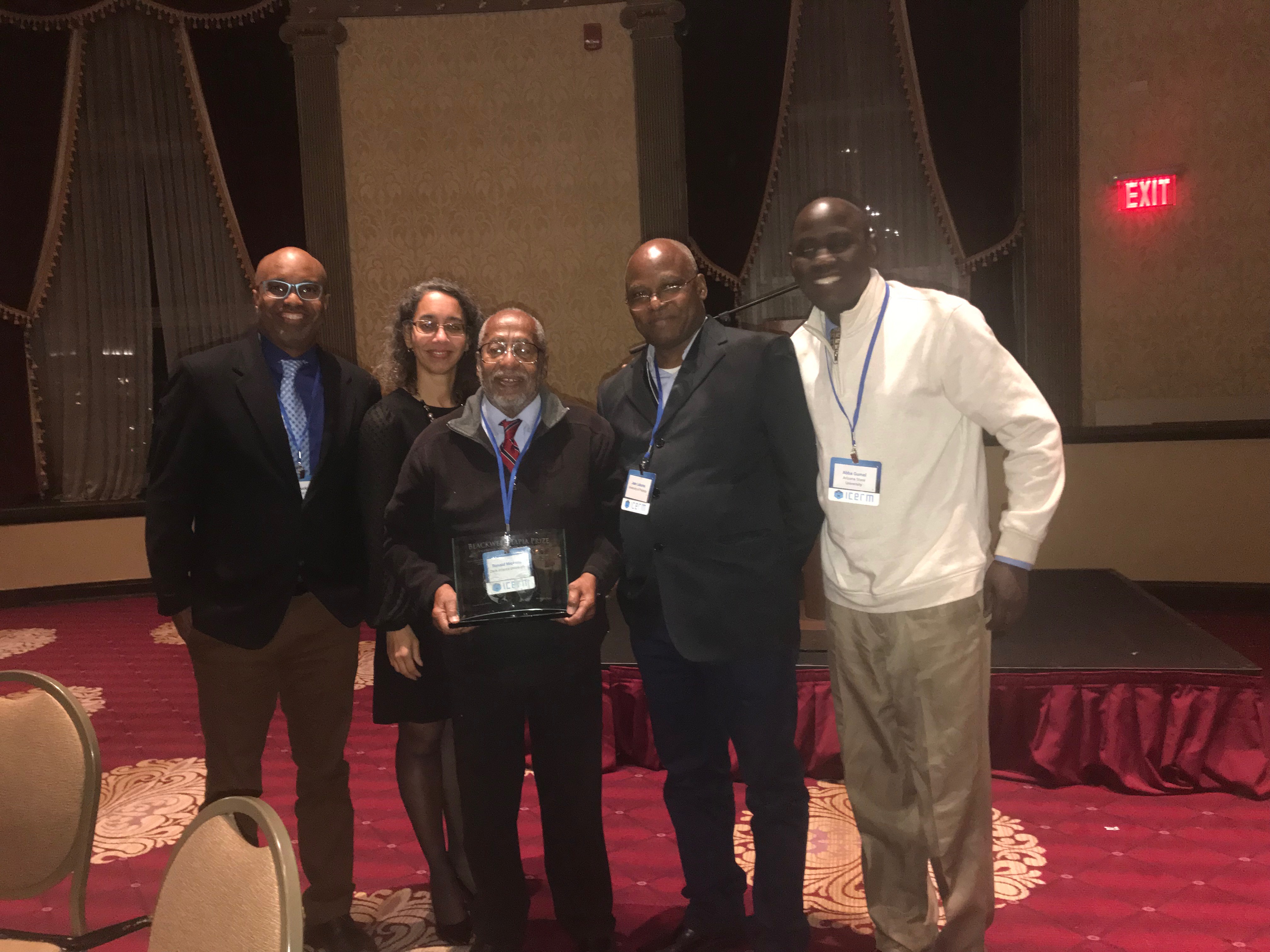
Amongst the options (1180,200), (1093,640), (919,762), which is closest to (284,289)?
(919,762)

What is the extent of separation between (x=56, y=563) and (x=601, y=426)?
5.39 m

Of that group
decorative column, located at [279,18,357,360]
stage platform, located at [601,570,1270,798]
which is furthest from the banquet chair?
decorative column, located at [279,18,357,360]

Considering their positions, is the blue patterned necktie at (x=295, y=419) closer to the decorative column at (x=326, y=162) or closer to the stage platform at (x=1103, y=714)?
the stage platform at (x=1103, y=714)

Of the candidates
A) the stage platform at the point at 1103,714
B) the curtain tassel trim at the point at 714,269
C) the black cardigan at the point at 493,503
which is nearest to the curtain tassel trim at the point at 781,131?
the curtain tassel trim at the point at 714,269

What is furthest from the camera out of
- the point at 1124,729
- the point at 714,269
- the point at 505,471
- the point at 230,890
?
the point at 714,269

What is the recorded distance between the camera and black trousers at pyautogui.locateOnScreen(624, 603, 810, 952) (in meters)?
→ 1.91

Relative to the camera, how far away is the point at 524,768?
195cm

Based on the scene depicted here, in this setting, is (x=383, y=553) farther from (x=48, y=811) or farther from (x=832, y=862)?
(x=832, y=862)

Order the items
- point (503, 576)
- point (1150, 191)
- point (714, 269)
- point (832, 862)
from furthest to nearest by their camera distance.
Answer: point (714, 269) → point (1150, 191) → point (832, 862) → point (503, 576)

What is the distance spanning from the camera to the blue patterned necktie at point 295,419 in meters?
2.03

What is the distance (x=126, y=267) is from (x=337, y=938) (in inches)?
206

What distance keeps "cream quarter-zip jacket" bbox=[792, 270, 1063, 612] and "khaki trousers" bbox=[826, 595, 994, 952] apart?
9 centimetres

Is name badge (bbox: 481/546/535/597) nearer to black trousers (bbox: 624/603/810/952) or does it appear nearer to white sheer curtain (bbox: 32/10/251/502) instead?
black trousers (bbox: 624/603/810/952)

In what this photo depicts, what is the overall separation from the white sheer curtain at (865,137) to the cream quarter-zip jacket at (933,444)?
3.64m
